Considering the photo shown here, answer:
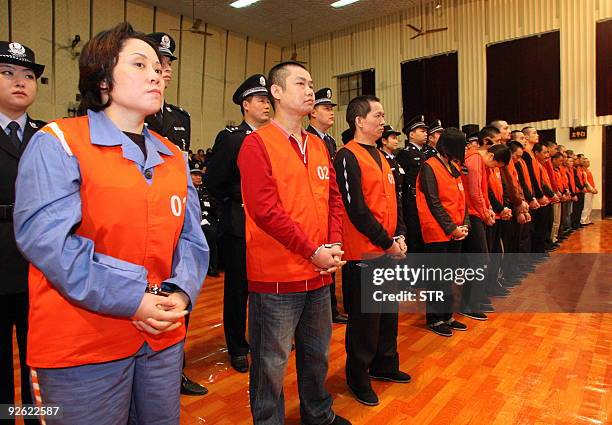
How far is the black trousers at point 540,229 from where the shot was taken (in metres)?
5.67

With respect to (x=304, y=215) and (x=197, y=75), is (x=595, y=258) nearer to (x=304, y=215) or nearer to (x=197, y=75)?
(x=304, y=215)

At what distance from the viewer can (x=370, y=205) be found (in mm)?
2240

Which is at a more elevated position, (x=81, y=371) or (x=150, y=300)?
(x=150, y=300)

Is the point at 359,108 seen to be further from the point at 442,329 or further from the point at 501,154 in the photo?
the point at 501,154

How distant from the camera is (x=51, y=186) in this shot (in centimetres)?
93

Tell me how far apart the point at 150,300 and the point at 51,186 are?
35 cm

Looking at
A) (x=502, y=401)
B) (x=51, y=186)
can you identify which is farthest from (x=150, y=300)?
(x=502, y=401)

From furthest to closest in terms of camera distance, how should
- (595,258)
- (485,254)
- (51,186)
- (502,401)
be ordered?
(595,258) < (485,254) < (502,401) < (51,186)

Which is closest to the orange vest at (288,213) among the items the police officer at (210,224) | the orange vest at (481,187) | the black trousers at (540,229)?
the orange vest at (481,187)

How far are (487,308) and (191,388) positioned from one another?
268 cm

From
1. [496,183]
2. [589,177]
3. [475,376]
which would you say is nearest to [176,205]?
[475,376]

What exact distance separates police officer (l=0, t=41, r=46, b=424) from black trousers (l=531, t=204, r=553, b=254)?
586 cm

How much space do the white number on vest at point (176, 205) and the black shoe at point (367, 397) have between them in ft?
5.01

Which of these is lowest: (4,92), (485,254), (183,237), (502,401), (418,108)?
(502,401)
